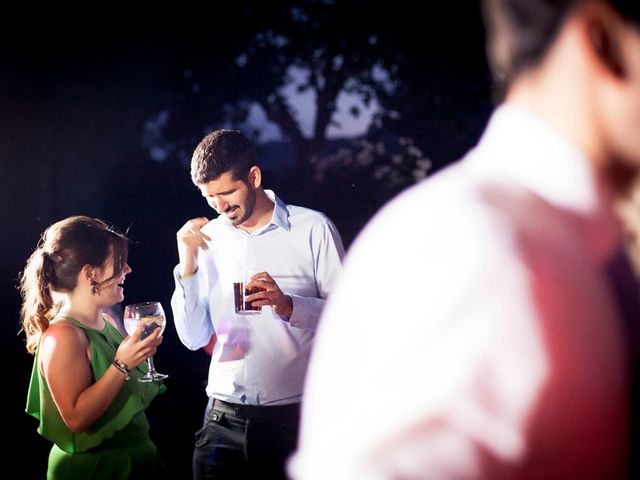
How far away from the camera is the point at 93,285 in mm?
2518

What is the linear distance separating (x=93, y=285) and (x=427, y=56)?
2579 mm

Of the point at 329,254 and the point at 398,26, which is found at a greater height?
Answer: the point at 398,26

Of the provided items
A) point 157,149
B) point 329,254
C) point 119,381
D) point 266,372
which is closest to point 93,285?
point 119,381

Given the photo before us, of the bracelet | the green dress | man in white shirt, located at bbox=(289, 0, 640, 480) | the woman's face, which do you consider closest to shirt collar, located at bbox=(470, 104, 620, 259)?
man in white shirt, located at bbox=(289, 0, 640, 480)

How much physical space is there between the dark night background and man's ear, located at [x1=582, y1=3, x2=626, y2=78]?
3.66m

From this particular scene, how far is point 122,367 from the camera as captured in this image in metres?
2.31

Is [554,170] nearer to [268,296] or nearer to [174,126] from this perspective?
[268,296]

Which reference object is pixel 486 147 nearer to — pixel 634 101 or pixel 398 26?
pixel 634 101

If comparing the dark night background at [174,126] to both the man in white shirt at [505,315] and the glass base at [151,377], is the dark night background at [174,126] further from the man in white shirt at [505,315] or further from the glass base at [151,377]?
the man in white shirt at [505,315]

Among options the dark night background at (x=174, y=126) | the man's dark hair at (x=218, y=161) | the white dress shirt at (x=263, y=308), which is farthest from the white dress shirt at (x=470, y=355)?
the dark night background at (x=174, y=126)

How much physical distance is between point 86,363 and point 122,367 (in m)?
0.13

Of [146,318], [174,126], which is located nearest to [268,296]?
[146,318]

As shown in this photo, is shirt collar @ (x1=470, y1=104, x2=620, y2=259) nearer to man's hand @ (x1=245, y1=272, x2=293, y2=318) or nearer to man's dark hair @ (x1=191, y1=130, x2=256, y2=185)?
man's hand @ (x1=245, y1=272, x2=293, y2=318)

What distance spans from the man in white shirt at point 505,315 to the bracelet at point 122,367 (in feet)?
6.86
